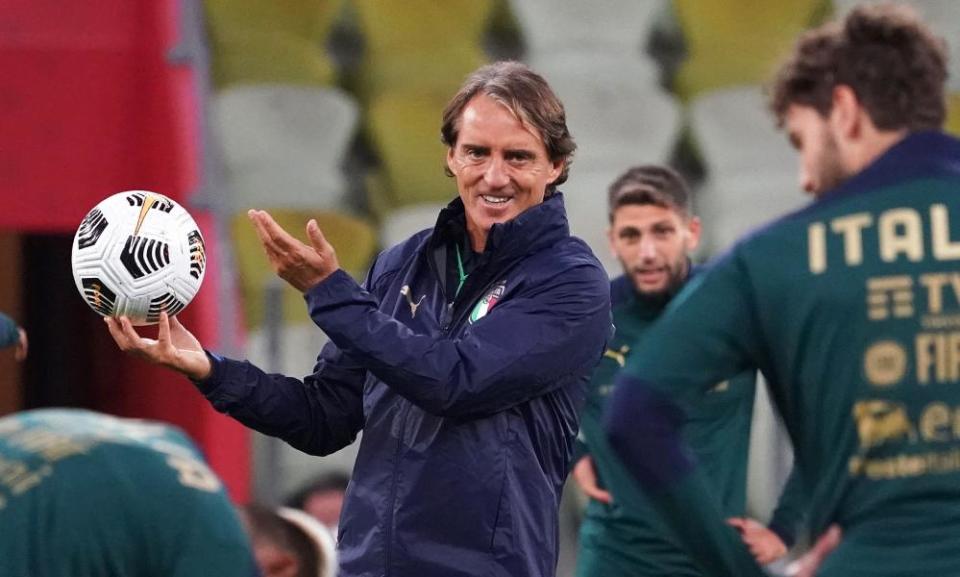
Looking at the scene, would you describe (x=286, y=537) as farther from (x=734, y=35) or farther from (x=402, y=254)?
(x=734, y=35)

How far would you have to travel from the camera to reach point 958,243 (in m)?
2.55

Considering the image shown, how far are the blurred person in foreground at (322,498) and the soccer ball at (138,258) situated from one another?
2.57m

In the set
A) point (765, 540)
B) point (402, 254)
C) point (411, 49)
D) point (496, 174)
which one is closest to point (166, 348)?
point (402, 254)

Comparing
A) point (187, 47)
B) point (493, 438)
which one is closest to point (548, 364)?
point (493, 438)

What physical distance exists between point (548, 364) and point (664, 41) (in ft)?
16.5

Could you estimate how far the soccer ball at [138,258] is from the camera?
363cm

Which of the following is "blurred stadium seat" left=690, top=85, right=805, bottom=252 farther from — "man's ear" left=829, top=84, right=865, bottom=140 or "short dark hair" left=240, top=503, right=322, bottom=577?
"man's ear" left=829, top=84, right=865, bottom=140

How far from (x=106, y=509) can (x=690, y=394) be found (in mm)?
919

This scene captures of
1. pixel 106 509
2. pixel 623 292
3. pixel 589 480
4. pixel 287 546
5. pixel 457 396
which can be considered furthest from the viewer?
pixel 623 292

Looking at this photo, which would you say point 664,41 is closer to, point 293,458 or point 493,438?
point 293,458

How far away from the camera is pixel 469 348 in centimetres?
337

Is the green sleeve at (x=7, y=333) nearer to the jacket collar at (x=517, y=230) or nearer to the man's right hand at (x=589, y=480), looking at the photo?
the jacket collar at (x=517, y=230)

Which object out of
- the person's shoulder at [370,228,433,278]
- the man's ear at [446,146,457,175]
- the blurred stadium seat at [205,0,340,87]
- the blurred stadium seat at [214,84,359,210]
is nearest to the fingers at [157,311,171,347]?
the person's shoulder at [370,228,433,278]

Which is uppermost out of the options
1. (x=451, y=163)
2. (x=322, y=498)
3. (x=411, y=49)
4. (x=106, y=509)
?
(x=411, y=49)
